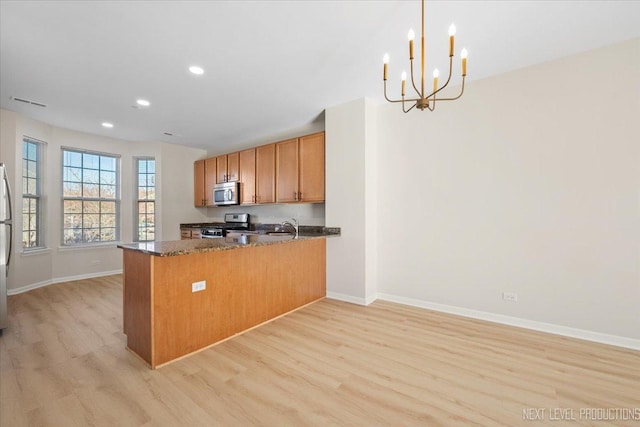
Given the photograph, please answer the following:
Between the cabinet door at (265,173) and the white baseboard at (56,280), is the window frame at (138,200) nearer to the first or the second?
the white baseboard at (56,280)

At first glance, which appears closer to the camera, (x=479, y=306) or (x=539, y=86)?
(x=539, y=86)

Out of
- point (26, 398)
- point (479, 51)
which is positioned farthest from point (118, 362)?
point (479, 51)

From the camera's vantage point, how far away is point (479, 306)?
315cm

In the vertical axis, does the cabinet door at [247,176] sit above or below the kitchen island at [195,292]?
above

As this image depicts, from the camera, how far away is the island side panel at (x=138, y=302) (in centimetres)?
220

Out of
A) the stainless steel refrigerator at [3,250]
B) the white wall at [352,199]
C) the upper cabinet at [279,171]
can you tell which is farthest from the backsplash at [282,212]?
the stainless steel refrigerator at [3,250]

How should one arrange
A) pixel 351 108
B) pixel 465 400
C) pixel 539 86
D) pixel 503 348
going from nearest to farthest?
pixel 465 400, pixel 503 348, pixel 539 86, pixel 351 108

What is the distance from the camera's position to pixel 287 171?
4488 millimetres

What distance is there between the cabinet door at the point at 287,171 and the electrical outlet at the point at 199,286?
83.8 inches

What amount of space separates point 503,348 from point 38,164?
22.7 ft

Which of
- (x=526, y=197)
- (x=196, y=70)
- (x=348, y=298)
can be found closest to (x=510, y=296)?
(x=526, y=197)

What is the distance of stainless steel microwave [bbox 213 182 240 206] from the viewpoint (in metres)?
5.30

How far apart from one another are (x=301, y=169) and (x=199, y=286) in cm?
239

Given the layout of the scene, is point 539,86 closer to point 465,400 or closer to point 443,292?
point 443,292
